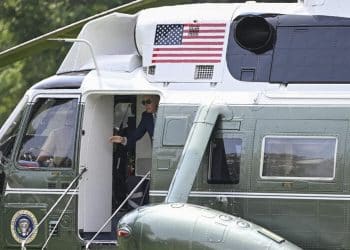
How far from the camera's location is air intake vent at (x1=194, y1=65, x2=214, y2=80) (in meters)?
8.88

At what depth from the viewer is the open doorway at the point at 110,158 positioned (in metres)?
9.23

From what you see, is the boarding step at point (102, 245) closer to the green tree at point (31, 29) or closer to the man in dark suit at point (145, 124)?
the man in dark suit at point (145, 124)

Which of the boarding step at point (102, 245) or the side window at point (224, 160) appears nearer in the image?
the side window at point (224, 160)

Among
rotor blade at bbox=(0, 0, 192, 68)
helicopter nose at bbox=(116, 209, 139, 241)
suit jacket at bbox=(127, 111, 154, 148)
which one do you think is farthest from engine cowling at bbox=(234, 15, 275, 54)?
helicopter nose at bbox=(116, 209, 139, 241)

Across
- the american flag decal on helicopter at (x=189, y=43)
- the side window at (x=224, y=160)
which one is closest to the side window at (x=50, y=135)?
the american flag decal on helicopter at (x=189, y=43)

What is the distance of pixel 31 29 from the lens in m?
17.2

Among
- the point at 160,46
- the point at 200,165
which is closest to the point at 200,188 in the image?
the point at 200,165

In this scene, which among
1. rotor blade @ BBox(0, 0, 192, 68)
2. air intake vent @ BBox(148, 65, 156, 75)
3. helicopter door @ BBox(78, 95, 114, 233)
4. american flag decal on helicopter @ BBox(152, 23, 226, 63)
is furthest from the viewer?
rotor blade @ BBox(0, 0, 192, 68)

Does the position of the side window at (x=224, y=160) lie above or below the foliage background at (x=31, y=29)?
below

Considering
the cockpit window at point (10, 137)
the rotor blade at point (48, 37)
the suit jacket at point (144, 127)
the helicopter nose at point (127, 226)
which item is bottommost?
the helicopter nose at point (127, 226)

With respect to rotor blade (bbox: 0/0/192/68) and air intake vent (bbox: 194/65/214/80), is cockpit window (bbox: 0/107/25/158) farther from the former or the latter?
air intake vent (bbox: 194/65/214/80)

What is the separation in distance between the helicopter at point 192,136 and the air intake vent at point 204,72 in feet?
0.05

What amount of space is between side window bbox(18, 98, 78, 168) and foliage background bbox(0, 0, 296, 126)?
24.1 feet

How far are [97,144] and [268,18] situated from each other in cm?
218
